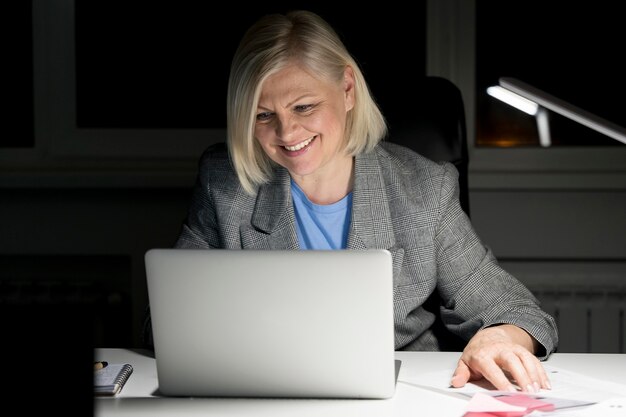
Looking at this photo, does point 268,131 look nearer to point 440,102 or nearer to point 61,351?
point 440,102

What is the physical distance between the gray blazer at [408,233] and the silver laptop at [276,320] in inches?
21.0

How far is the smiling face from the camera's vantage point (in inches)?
74.2

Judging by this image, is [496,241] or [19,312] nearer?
[19,312]

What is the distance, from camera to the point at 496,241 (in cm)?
291

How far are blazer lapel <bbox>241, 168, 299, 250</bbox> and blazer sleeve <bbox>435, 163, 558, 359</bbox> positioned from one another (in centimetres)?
30

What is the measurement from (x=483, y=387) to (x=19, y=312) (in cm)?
89

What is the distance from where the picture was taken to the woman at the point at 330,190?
1.88 metres

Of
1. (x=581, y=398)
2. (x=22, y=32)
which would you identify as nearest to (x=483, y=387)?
(x=581, y=398)

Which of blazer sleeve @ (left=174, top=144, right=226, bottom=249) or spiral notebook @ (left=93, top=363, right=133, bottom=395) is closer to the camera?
spiral notebook @ (left=93, top=363, right=133, bottom=395)

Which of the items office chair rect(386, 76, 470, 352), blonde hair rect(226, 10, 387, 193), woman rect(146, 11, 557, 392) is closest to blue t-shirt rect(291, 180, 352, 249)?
woman rect(146, 11, 557, 392)

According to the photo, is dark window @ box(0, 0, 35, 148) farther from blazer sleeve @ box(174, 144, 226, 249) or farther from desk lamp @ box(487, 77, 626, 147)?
desk lamp @ box(487, 77, 626, 147)

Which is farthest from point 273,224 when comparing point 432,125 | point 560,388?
point 560,388

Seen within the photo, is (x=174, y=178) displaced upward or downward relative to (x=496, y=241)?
upward

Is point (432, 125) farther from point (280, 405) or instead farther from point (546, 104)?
point (280, 405)
